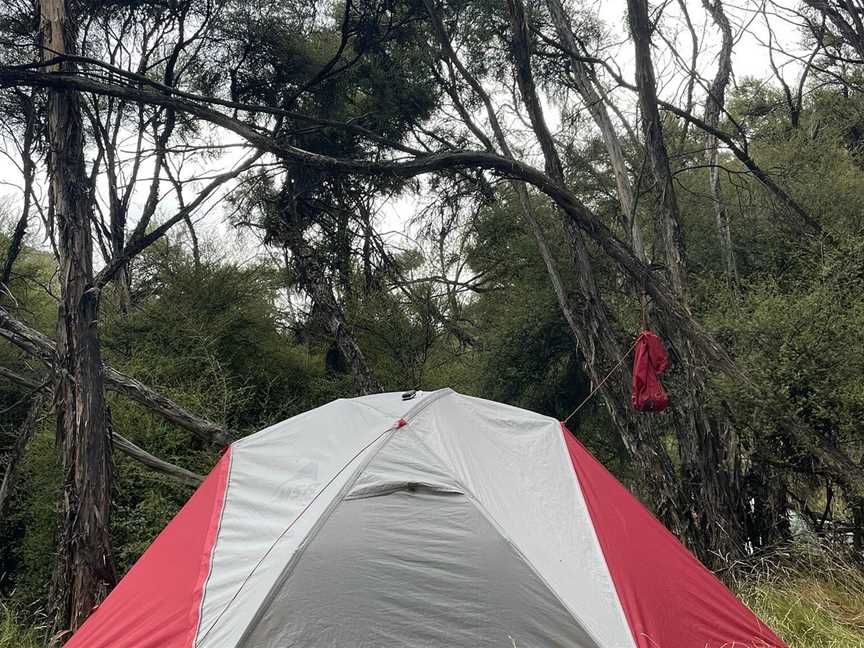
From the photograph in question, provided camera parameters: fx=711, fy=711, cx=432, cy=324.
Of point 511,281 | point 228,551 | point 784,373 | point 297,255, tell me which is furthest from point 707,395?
point 511,281

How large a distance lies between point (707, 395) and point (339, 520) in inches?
123

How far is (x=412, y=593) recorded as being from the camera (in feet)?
8.77

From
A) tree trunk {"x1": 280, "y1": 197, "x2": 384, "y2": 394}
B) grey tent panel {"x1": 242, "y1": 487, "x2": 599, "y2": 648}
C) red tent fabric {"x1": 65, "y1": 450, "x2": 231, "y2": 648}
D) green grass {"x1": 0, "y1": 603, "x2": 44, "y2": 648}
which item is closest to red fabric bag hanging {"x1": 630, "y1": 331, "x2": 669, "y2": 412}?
grey tent panel {"x1": 242, "y1": 487, "x2": 599, "y2": 648}

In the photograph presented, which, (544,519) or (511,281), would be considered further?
(511,281)

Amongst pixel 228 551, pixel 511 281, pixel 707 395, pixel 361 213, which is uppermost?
pixel 361 213

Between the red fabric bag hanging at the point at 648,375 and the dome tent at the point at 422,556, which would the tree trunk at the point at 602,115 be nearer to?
the red fabric bag hanging at the point at 648,375

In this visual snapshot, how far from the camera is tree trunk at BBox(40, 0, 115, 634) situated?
13.8ft

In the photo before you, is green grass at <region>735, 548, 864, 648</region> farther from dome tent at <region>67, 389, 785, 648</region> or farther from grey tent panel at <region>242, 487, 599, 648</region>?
grey tent panel at <region>242, 487, 599, 648</region>

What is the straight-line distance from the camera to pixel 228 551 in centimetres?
303

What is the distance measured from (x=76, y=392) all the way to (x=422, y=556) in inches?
106

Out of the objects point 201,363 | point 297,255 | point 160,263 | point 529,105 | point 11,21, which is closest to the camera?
point 529,105

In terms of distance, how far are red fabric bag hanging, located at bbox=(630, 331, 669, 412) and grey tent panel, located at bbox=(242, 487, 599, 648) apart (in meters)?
2.04

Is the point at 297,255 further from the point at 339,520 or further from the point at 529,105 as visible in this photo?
the point at 339,520

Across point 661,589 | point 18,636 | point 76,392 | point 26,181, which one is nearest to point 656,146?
point 661,589
